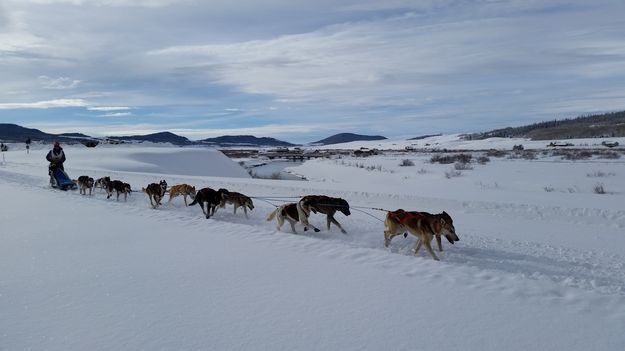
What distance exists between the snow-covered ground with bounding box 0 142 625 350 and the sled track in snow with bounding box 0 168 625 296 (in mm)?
44

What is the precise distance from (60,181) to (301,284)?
50.9 ft

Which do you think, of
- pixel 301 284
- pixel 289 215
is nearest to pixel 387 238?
pixel 289 215

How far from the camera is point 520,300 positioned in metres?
5.06

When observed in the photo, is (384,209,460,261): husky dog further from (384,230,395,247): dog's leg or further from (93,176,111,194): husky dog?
(93,176,111,194): husky dog

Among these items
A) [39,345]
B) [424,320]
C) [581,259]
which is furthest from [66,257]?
[581,259]

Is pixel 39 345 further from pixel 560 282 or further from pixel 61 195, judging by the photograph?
pixel 61 195

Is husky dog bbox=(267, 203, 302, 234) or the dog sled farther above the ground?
the dog sled

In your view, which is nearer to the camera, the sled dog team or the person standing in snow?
the sled dog team

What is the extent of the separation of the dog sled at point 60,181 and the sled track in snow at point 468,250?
5.96 m

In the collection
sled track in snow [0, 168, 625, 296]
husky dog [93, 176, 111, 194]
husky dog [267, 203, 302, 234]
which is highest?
husky dog [93, 176, 111, 194]

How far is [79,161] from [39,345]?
1610 inches

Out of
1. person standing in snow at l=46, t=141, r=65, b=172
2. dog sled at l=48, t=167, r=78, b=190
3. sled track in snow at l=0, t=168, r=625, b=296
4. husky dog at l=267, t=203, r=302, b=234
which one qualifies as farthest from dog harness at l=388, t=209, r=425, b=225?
person standing in snow at l=46, t=141, r=65, b=172

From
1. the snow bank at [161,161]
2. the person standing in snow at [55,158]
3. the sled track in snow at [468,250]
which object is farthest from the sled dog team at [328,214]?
the snow bank at [161,161]

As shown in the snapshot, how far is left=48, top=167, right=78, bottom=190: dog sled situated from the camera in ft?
58.0
